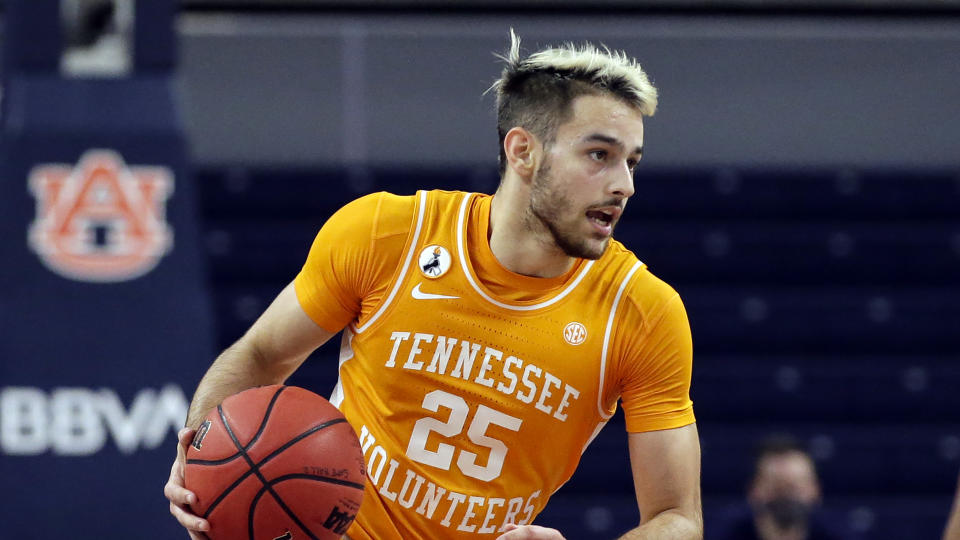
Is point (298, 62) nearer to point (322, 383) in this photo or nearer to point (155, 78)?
point (322, 383)

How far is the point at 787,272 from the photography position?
1116cm

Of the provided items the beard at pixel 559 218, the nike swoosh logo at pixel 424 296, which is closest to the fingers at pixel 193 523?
the nike swoosh logo at pixel 424 296

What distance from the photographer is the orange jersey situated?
12.1 ft

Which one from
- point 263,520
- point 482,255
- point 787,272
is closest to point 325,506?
point 263,520

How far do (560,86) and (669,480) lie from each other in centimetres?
107

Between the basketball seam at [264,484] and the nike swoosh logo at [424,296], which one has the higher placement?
the nike swoosh logo at [424,296]

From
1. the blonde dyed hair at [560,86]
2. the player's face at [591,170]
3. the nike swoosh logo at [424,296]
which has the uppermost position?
the blonde dyed hair at [560,86]

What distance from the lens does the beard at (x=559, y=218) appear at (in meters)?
3.56

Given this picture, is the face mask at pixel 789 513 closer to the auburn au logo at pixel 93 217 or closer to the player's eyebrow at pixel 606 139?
the player's eyebrow at pixel 606 139

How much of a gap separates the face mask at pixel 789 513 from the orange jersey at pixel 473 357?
8.48 feet

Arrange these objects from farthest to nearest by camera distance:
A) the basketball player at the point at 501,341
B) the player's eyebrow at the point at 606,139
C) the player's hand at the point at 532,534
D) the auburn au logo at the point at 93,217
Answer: the auburn au logo at the point at 93,217
the basketball player at the point at 501,341
the player's eyebrow at the point at 606,139
the player's hand at the point at 532,534

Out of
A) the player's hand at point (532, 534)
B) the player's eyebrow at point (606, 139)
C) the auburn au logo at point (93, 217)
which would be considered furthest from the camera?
the auburn au logo at point (93, 217)

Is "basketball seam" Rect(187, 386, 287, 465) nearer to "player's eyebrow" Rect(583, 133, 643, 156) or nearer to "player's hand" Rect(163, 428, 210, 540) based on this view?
"player's hand" Rect(163, 428, 210, 540)

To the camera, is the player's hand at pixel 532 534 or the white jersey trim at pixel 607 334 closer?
the player's hand at pixel 532 534
